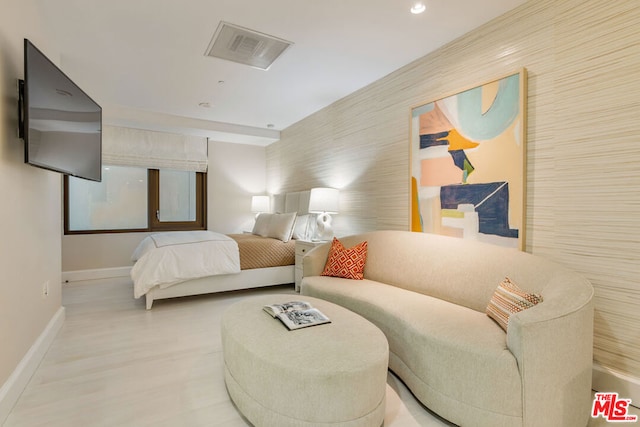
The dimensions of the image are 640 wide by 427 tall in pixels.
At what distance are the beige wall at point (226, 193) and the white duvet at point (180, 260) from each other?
60.2 inches

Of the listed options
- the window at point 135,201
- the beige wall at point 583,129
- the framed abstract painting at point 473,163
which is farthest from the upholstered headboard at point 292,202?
the beige wall at point 583,129

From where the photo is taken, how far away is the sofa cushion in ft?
4.72

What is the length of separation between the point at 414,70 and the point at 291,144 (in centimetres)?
278

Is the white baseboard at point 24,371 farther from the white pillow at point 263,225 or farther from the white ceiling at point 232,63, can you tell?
the white pillow at point 263,225

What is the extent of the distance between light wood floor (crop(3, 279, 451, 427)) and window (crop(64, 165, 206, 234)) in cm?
217

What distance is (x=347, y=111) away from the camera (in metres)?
4.00

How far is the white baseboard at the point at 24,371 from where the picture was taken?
163 centimetres

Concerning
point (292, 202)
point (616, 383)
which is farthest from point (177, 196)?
point (616, 383)

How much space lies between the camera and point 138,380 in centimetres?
201

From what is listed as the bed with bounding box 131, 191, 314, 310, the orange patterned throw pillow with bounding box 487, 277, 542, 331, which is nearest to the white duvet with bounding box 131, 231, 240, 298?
the bed with bounding box 131, 191, 314, 310

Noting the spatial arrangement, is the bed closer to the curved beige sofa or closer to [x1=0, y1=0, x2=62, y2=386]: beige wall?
[x1=0, y1=0, x2=62, y2=386]: beige wall

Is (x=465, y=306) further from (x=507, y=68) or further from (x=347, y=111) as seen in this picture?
(x=347, y=111)

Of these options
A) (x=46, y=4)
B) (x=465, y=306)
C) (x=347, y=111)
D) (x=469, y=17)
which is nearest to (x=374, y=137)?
(x=347, y=111)

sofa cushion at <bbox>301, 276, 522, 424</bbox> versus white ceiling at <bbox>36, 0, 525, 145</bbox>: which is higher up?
white ceiling at <bbox>36, 0, 525, 145</bbox>
